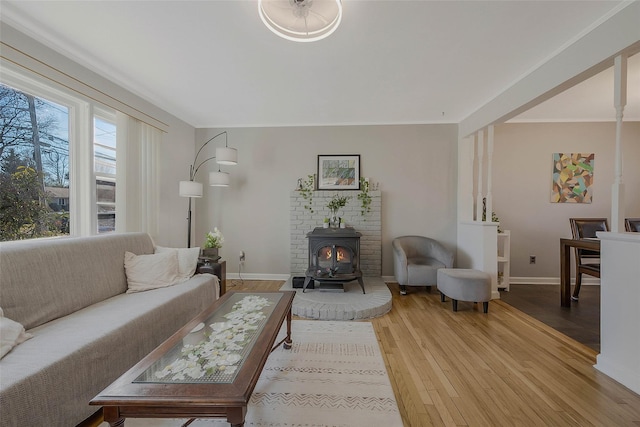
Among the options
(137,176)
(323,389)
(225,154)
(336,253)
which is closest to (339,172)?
(336,253)

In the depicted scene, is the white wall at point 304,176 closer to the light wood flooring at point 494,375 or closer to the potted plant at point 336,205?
the potted plant at point 336,205

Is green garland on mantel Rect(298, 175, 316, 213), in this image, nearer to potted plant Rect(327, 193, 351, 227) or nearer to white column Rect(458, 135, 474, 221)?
potted plant Rect(327, 193, 351, 227)

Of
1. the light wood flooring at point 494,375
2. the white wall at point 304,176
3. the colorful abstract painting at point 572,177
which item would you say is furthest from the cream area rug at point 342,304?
the colorful abstract painting at point 572,177

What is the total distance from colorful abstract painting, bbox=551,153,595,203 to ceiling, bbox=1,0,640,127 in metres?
0.75

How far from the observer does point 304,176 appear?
3.90 metres

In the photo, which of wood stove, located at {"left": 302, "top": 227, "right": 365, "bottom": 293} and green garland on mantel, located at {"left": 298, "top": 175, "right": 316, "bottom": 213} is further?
green garland on mantel, located at {"left": 298, "top": 175, "right": 316, "bottom": 213}

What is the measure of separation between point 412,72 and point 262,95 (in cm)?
168

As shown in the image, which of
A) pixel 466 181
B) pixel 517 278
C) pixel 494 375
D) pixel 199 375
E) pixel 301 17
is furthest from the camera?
pixel 517 278

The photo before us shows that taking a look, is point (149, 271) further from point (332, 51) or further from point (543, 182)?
point (543, 182)

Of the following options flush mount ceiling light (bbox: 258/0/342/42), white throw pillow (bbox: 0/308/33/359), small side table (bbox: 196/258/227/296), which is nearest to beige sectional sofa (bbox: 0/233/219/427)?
white throw pillow (bbox: 0/308/33/359)

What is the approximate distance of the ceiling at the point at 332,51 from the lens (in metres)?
1.65

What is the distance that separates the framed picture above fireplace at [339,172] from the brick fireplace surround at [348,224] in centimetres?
12

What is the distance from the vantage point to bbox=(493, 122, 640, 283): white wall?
144 inches

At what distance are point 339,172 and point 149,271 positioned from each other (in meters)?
2.75
